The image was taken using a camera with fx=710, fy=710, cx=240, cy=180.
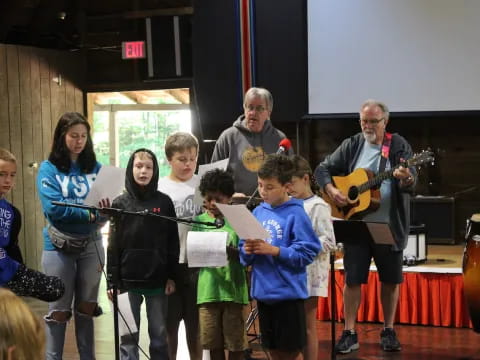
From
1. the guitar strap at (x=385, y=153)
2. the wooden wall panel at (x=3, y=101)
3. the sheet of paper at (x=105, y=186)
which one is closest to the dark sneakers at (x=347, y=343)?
the guitar strap at (x=385, y=153)

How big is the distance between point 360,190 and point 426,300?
1178 millimetres

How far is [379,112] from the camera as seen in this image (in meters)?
4.39

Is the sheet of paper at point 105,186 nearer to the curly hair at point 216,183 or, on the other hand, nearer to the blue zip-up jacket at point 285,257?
the curly hair at point 216,183

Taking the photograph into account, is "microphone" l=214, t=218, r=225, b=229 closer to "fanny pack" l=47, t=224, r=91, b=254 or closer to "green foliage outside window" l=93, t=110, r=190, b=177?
"fanny pack" l=47, t=224, r=91, b=254

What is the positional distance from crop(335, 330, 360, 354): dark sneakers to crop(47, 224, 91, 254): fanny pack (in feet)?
5.96

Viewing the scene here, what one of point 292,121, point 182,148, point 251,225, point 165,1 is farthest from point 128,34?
point 251,225

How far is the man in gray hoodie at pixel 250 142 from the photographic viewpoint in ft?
13.3

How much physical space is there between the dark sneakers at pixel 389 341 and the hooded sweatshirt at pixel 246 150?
1338mm

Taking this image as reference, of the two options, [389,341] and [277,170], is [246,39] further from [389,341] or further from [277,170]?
[277,170]

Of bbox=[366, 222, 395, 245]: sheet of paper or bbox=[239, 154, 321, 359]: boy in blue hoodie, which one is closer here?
bbox=[239, 154, 321, 359]: boy in blue hoodie

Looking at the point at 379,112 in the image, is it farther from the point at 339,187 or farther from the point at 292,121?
the point at 292,121

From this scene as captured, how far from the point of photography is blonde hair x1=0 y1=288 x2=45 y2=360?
60.0 inches

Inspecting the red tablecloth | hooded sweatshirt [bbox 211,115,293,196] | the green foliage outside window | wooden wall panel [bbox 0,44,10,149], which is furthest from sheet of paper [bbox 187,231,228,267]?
the green foliage outside window

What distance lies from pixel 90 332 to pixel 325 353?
1552 mm
